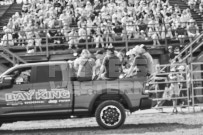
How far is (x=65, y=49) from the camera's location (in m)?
22.1

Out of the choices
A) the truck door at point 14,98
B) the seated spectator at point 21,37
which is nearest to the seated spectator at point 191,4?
the seated spectator at point 21,37

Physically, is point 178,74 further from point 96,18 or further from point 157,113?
point 96,18

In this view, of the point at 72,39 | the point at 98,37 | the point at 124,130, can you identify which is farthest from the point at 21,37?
the point at 124,130

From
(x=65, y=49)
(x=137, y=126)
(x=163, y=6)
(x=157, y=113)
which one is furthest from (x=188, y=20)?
(x=137, y=126)

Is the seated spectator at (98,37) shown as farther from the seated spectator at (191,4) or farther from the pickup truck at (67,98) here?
the pickup truck at (67,98)

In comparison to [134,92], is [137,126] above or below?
below

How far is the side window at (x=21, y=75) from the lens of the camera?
12.7m

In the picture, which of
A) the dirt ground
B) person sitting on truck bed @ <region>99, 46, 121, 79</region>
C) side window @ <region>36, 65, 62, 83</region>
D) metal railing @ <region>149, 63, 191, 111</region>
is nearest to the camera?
the dirt ground

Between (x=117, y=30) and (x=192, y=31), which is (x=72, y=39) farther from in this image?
(x=192, y=31)

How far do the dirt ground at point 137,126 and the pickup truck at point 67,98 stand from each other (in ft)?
1.56

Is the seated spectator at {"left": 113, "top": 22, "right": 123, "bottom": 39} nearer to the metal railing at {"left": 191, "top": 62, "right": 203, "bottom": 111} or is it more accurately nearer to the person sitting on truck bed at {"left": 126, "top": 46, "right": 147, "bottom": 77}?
the metal railing at {"left": 191, "top": 62, "right": 203, "bottom": 111}

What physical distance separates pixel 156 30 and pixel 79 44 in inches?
134

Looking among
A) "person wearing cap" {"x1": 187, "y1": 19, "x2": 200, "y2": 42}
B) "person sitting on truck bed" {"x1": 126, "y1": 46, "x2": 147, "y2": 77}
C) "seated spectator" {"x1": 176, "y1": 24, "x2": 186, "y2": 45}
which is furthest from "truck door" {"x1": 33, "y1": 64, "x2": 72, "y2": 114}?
"person wearing cap" {"x1": 187, "y1": 19, "x2": 200, "y2": 42}

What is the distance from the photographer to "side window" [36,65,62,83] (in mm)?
12680
